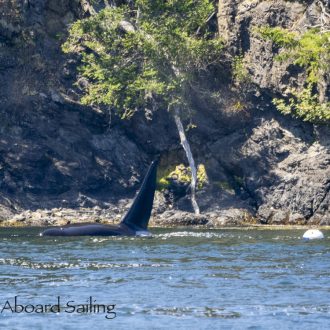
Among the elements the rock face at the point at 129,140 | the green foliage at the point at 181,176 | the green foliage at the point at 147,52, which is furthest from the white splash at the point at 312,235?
the green foliage at the point at 147,52

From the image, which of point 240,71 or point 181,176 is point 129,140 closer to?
point 181,176

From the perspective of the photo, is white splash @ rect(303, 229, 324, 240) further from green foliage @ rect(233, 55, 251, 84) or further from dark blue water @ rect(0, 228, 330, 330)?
green foliage @ rect(233, 55, 251, 84)

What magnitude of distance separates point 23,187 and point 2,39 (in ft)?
29.4

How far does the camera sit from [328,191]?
55.5m

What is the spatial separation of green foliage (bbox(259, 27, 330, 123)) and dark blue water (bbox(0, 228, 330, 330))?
52.5ft

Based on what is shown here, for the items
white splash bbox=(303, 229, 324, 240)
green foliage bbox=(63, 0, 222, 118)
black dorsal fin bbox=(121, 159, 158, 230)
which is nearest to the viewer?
white splash bbox=(303, 229, 324, 240)

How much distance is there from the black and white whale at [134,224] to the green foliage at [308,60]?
46.4 ft

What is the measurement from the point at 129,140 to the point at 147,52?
5271mm

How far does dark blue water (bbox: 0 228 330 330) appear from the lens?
23.0 metres

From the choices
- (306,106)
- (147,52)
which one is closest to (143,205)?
(306,106)

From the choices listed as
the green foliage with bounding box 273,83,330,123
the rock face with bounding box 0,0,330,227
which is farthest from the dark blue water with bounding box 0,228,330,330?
the rock face with bounding box 0,0,330,227

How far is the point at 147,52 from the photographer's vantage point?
199 feet

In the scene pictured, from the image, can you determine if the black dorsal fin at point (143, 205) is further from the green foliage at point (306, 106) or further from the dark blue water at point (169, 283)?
the green foliage at point (306, 106)

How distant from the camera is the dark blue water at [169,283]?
23.0m
